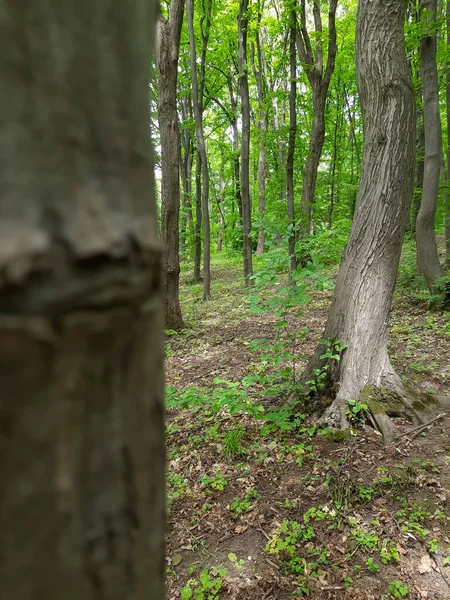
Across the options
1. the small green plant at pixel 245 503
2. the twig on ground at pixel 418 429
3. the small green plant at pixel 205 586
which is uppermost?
the twig on ground at pixel 418 429

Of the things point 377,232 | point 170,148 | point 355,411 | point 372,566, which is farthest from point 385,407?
point 170,148

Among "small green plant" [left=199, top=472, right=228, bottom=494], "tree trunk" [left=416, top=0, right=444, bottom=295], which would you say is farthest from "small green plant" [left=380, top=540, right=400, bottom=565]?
"tree trunk" [left=416, top=0, right=444, bottom=295]

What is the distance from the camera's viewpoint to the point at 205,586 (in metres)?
2.27

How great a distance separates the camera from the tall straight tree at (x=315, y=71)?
8050 millimetres

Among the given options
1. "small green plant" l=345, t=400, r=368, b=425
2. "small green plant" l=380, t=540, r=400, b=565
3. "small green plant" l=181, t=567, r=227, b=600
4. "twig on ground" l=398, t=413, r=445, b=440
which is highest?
"small green plant" l=345, t=400, r=368, b=425

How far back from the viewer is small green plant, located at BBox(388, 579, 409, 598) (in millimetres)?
2139

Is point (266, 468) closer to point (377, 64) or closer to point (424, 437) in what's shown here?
point (424, 437)

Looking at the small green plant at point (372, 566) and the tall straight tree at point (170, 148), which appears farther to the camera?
the tall straight tree at point (170, 148)

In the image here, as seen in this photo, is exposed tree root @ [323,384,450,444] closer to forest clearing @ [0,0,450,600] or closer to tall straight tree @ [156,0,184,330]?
forest clearing @ [0,0,450,600]

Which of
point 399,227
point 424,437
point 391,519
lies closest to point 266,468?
point 391,519

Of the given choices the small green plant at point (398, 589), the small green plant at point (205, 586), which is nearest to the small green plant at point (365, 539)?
the small green plant at point (398, 589)

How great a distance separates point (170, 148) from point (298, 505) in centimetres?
617

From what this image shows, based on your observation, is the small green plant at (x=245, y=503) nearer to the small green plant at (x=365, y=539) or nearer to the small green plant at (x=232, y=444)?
the small green plant at (x=232, y=444)

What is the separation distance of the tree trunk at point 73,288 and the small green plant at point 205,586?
2434mm
